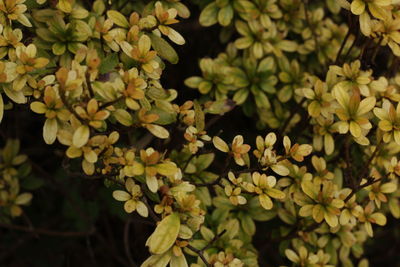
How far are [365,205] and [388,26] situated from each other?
1.89 feet

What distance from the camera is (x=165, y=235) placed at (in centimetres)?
139

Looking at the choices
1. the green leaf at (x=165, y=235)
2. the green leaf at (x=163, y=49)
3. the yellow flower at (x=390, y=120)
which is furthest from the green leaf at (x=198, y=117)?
the yellow flower at (x=390, y=120)

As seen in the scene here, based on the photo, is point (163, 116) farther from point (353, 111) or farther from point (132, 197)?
point (353, 111)

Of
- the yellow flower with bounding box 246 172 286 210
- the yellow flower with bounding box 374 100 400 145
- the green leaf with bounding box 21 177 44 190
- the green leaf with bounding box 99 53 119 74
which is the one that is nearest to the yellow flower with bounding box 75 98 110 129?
the green leaf with bounding box 99 53 119 74

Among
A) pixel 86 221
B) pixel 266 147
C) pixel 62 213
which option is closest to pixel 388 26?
pixel 266 147

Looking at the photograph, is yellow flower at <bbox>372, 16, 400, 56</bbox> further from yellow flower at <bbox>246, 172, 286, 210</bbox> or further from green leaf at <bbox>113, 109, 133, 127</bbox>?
green leaf at <bbox>113, 109, 133, 127</bbox>

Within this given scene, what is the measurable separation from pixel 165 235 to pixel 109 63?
0.47m

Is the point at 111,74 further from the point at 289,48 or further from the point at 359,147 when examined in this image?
the point at 359,147

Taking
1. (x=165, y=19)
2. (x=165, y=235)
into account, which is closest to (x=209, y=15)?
(x=165, y=19)

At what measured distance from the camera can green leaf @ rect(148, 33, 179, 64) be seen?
63.0 inches

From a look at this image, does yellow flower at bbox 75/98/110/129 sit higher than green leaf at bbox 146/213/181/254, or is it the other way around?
yellow flower at bbox 75/98/110/129

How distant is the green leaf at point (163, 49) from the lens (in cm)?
160

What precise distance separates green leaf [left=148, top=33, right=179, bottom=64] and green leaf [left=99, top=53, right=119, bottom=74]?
14 centimetres

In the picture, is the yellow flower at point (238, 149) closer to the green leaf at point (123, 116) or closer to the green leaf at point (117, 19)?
the green leaf at point (123, 116)
